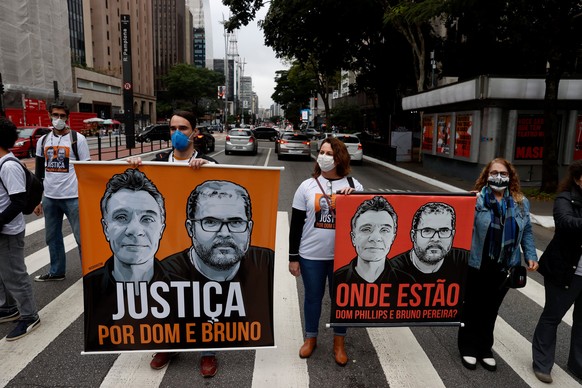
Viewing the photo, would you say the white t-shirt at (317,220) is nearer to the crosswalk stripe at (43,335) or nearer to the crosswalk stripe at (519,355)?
the crosswalk stripe at (519,355)

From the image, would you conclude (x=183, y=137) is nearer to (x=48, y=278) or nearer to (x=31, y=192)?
(x=31, y=192)

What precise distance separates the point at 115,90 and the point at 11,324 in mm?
80636

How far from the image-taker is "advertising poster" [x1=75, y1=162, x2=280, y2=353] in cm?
344

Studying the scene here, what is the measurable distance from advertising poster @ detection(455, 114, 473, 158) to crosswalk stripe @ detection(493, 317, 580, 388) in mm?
12776

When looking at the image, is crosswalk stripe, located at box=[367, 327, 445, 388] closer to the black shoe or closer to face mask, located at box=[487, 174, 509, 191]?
the black shoe

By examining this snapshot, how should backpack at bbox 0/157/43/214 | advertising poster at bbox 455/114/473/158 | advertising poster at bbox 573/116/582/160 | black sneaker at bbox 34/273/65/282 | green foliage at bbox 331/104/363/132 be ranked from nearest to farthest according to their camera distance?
1. backpack at bbox 0/157/43/214
2. black sneaker at bbox 34/273/65/282
3. advertising poster at bbox 573/116/582/160
4. advertising poster at bbox 455/114/473/158
5. green foliage at bbox 331/104/363/132

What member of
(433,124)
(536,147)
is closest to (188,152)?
(536,147)

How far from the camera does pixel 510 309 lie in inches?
203

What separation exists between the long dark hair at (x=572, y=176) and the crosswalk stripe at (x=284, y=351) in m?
2.58

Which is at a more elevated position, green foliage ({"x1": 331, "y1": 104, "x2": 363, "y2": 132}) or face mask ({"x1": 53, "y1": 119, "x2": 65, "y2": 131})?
green foliage ({"x1": 331, "y1": 104, "x2": 363, "y2": 132})

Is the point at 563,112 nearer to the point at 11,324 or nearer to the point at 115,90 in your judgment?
the point at 11,324

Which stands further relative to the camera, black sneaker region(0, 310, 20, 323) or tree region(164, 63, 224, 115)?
tree region(164, 63, 224, 115)

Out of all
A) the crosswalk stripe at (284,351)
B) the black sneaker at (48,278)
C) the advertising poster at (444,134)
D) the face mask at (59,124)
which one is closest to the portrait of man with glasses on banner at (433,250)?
the crosswalk stripe at (284,351)

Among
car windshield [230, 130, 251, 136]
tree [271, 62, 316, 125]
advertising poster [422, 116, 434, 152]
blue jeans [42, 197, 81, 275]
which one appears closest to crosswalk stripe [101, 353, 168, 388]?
blue jeans [42, 197, 81, 275]
